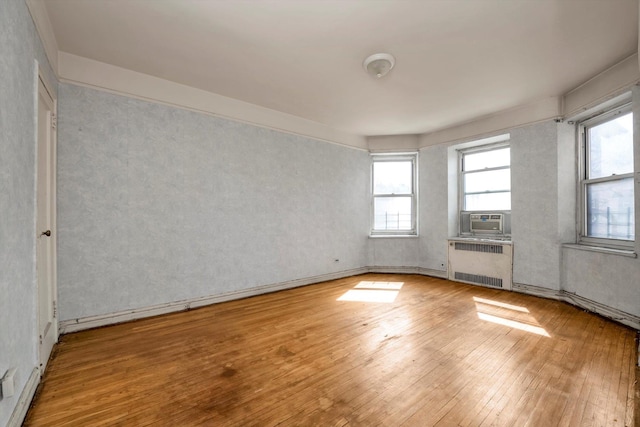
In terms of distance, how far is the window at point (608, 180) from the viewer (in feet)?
10.8

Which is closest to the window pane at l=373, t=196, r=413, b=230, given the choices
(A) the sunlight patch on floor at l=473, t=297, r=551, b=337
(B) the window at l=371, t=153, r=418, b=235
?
(B) the window at l=371, t=153, r=418, b=235

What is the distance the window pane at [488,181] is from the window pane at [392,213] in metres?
1.15

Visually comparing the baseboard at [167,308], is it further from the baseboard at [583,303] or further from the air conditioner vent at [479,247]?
the baseboard at [583,303]

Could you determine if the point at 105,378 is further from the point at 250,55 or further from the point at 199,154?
the point at 250,55

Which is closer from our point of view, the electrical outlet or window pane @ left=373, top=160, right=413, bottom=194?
the electrical outlet

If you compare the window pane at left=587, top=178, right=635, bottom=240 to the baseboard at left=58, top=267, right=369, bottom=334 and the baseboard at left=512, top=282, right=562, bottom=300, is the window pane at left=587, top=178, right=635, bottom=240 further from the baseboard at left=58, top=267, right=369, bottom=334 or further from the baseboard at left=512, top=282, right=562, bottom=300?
the baseboard at left=58, top=267, right=369, bottom=334

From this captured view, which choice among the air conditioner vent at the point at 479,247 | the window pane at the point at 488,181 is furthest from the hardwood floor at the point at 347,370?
the window pane at the point at 488,181

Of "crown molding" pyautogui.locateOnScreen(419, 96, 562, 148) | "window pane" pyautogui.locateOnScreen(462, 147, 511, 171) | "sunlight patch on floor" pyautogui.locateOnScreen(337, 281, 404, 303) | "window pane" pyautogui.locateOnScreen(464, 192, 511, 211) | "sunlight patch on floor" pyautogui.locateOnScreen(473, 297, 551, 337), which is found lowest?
"sunlight patch on floor" pyautogui.locateOnScreen(337, 281, 404, 303)

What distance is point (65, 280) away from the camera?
2.86 m

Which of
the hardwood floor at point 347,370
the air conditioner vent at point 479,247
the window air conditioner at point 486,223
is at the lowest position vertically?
the hardwood floor at point 347,370

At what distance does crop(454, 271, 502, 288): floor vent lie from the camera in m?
4.61

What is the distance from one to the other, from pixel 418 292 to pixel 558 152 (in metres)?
2.75

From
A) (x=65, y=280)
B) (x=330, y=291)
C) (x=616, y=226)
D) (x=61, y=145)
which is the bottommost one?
(x=330, y=291)

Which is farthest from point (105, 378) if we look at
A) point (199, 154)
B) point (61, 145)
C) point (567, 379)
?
point (567, 379)
